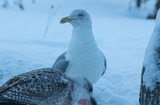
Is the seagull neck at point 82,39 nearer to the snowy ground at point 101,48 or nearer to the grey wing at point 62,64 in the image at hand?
the grey wing at point 62,64

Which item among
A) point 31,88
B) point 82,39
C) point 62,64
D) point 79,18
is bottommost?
point 62,64

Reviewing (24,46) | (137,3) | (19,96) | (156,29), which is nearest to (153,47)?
(156,29)

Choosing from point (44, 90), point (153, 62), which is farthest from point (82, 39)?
point (153, 62)

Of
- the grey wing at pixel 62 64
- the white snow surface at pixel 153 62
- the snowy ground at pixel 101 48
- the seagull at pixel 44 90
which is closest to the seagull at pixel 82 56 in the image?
the grey wing at pixel 62 64

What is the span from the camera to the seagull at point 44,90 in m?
2.69

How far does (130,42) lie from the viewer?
27.6 feet

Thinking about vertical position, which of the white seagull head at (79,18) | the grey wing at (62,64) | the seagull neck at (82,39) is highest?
the white seagull head at (79,18)

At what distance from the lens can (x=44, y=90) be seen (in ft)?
9.01

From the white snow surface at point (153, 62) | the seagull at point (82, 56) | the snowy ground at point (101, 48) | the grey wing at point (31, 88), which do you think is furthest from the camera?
the snowy ground at point (101, 48)

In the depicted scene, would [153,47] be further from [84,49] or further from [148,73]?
[84,49]

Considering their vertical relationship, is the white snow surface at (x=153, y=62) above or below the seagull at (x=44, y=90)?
above

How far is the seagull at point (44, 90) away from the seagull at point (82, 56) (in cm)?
71

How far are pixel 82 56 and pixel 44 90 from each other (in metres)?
1.09

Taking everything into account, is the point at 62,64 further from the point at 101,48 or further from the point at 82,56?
the point at 101,48
